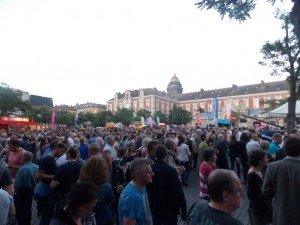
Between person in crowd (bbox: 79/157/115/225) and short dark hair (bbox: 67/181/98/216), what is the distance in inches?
51.3

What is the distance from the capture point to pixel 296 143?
3.77 meters

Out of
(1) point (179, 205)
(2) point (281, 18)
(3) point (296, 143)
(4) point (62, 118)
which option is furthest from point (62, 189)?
(4) point (62, 118)

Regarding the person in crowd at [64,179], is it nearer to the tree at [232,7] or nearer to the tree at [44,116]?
the tree at [232,7]

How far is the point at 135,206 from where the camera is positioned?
3025 mm

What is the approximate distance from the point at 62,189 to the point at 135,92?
9757 cm

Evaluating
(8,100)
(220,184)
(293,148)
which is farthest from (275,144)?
(8,100)

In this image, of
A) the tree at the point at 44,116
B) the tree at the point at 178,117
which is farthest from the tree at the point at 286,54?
the tree at the point at 44,116

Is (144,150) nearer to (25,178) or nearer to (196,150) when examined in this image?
(25,178)

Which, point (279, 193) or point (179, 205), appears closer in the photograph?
point (279, 193)

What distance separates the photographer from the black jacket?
4.22 metres

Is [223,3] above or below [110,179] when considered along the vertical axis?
above

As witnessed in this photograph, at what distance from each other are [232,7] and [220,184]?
26.6ft

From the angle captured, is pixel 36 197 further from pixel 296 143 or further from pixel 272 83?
pixel 272 83

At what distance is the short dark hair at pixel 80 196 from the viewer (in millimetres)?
2383
